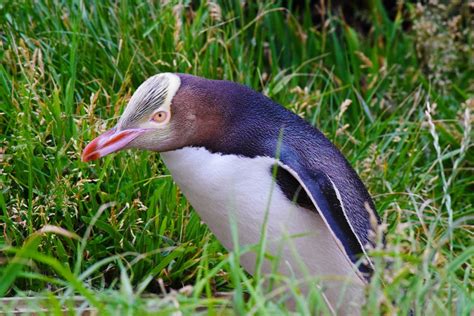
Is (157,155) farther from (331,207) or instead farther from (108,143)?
(331,207)

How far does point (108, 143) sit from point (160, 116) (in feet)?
0.56

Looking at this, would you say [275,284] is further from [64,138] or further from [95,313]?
[64,138]

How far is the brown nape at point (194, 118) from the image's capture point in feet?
9.96

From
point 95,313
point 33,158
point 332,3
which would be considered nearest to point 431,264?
point 95,313

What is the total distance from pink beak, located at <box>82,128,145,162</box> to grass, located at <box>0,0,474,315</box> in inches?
10.3

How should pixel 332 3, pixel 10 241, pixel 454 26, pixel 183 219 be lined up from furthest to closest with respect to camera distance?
pixel 332 3
pixel 454 26
pixel 183 219
pixel 10 241

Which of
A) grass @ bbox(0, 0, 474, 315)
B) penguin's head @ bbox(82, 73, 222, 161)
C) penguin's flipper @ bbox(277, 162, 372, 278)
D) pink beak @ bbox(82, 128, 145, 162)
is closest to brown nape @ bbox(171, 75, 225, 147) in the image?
penguin's head @ bbox(82, 73, 222, 161)

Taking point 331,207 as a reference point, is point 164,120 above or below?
above

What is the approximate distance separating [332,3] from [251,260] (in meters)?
3.22

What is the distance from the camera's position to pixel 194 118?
304 cm

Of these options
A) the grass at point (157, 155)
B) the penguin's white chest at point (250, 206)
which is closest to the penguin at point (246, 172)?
the penguin's white chest at point (250, 206)

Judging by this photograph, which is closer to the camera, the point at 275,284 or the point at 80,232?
the point at 275,284

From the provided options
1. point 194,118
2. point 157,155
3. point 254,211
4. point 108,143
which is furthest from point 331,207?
point 157,155

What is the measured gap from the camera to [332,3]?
6.04 metres
